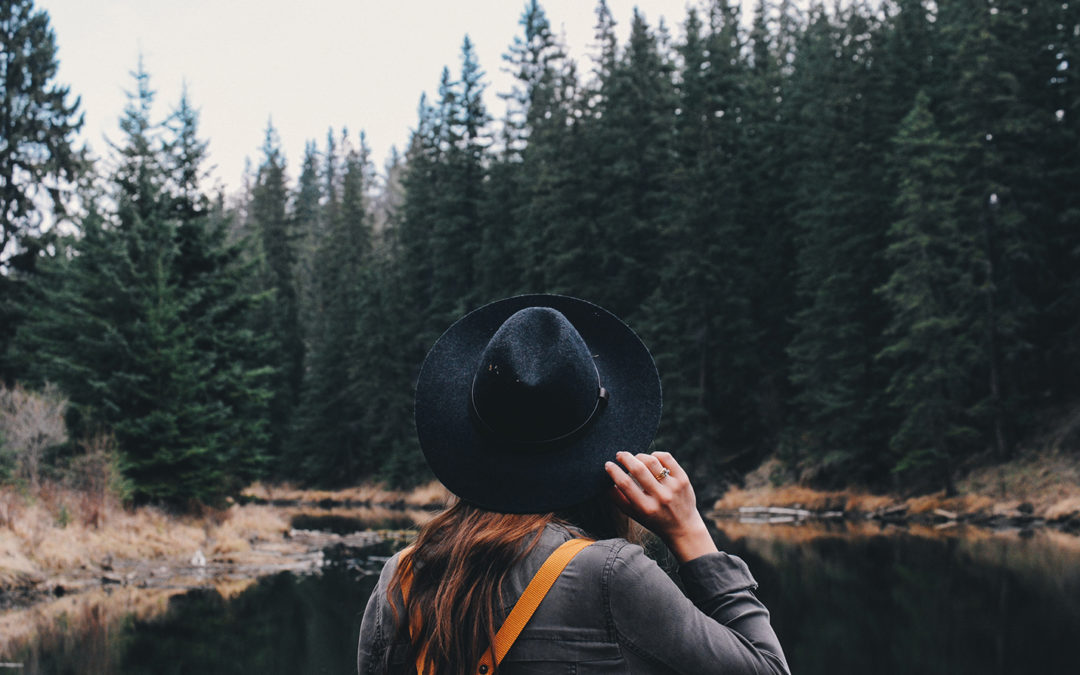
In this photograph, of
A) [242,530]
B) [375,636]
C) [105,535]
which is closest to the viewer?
[375,636]

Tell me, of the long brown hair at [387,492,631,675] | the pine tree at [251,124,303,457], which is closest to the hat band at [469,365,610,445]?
the long brown hair at [387,492,631,675]

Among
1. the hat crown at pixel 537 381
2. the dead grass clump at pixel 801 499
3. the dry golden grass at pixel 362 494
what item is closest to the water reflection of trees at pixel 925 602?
the hat crown at pixel 537 381

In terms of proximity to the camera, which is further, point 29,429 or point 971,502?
point 971,502

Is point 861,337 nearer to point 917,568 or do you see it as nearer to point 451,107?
point 917,568

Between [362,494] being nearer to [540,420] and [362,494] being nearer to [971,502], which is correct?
[971,502]

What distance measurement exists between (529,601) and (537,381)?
413mm

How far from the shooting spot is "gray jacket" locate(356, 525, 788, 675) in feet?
5.32

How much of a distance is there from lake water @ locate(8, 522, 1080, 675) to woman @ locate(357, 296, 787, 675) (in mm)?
7591

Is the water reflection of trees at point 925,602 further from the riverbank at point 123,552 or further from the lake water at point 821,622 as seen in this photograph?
the riverbank at point 123,552

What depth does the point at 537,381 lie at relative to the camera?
180cm

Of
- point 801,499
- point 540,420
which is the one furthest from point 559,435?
point 801,499

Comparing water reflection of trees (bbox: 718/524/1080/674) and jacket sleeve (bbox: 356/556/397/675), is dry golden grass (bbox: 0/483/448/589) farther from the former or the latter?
jacket sleeve (bbox: 356/556/397/675)

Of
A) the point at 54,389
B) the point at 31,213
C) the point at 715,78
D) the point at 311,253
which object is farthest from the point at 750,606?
the point at 311,253

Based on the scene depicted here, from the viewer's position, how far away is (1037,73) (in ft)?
96.1
